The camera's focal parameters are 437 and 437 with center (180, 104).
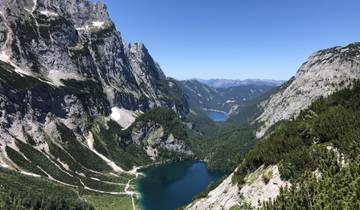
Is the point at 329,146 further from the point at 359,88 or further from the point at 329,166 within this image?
the point at 359,88

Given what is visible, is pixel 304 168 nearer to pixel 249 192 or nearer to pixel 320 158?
pixel 320 158

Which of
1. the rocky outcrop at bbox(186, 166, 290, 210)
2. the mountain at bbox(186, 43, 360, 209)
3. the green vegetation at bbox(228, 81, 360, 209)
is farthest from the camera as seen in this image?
the rocky outcrop at bbox(186, 166, 290, 210)

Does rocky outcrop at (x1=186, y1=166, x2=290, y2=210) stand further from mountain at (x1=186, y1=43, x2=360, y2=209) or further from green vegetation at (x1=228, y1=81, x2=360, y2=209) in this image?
green vegetation at (x1=228, y1=81, x2=360, y2=209)

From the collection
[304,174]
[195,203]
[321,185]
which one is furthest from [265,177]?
[195,203]

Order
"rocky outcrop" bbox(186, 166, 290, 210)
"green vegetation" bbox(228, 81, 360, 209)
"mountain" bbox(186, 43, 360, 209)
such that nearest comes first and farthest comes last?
"green vegetation" bbox(228, 81, 360, 209) → "mountain" bbox(186, 43, 360, 209) → "rocky outcrop" bbox(186, 166, 290, 210)

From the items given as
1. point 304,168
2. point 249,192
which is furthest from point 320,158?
point 249,192

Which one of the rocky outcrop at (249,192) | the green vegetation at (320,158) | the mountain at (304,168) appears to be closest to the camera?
the green vegetation at (320,158)

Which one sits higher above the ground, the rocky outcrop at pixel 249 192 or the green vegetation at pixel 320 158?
the green vegetation at pixel 320 158

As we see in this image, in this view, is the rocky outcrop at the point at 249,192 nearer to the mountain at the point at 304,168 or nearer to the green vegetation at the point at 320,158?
the mountain at the point at 304,168

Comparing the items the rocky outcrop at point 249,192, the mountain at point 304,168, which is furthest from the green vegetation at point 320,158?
the rocky outcrop at point 249,192

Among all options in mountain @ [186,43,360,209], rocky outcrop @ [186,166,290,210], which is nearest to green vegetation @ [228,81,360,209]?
mountain @ [186,43,360,209]

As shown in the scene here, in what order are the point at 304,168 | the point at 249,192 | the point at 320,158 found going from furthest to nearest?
1. the point at 249,192
2. the point at 304,168
3. the point at 320,158
